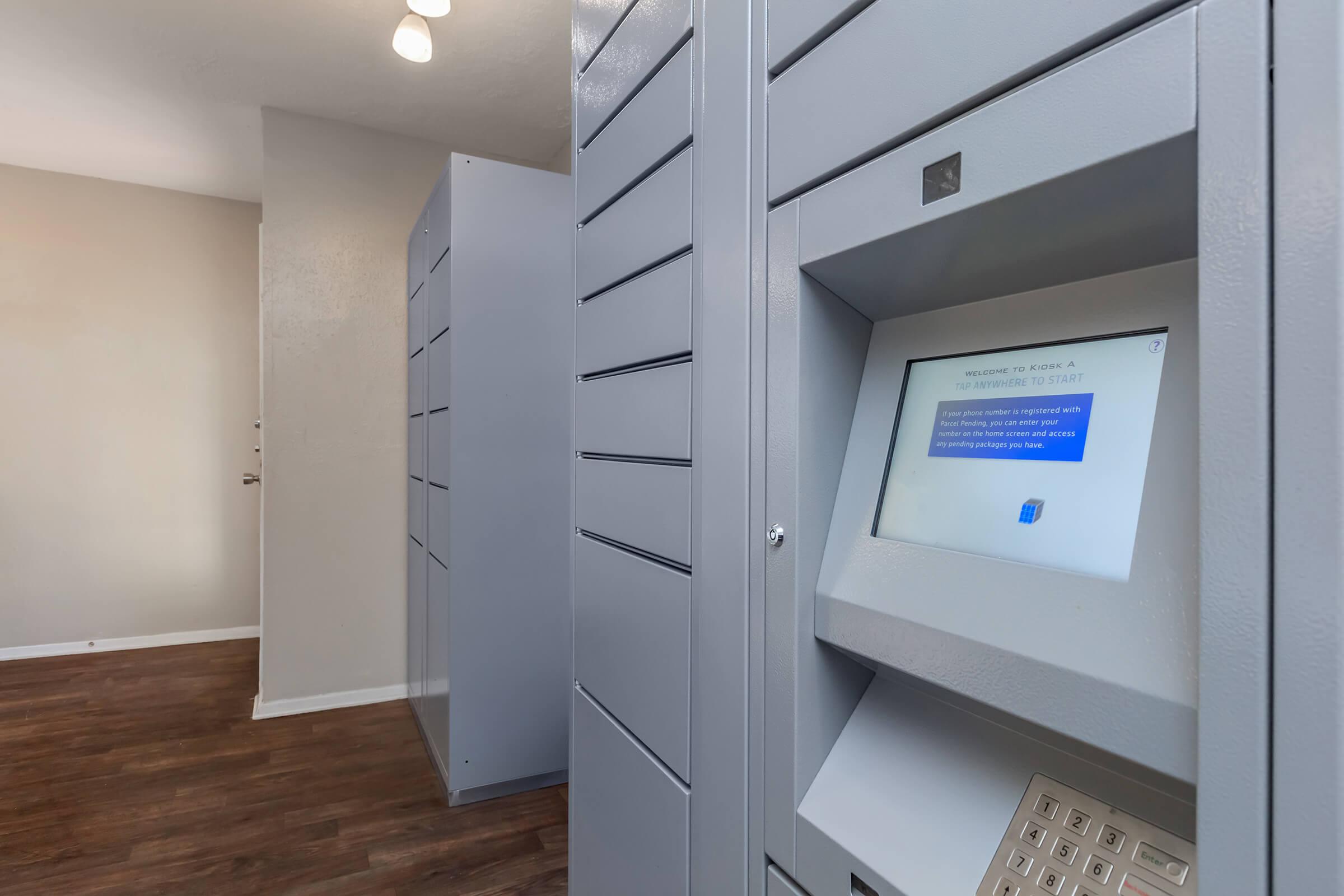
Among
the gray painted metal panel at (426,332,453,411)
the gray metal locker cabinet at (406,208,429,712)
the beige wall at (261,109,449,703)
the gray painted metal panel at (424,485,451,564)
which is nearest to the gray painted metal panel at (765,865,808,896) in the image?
the gray painted metal panel at (424,485,451,564)

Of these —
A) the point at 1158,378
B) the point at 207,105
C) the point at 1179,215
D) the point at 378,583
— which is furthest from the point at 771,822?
the point at 207,105

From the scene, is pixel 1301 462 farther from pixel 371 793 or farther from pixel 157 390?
pixel 157 390

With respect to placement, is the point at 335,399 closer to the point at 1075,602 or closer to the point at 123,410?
the point at 123,410

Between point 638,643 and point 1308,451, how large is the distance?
887 mm

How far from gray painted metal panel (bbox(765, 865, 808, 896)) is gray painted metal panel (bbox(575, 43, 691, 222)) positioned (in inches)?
36.0

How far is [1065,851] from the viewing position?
21.0 inches

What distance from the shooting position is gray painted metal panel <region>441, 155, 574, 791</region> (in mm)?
2352

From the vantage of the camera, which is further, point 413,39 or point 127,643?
point 127,643

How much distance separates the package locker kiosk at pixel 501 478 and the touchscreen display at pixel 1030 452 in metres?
1.72

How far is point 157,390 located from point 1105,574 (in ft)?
15.9

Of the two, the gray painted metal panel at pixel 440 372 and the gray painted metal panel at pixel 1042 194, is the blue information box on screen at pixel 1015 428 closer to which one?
the gray painted metal panel at pixel 1042 194

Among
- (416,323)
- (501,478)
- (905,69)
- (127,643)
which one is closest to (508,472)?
(501,478)

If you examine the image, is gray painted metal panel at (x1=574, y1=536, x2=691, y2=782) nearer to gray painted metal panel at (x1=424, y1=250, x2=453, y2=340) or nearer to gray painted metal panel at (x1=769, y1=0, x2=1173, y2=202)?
gray painted metal panel at (x1=769, y1=0, x2=1173, y2=202)

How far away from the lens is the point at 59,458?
12.7ft
